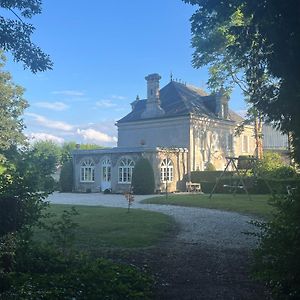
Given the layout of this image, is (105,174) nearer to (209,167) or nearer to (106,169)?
(106,169)

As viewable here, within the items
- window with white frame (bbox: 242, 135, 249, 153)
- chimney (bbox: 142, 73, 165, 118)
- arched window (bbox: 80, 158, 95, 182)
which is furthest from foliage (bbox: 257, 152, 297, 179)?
arched window (bbox: 80, 158, 95, 182)

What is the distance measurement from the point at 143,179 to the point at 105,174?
528cm

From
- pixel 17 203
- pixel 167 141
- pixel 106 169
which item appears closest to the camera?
pixel 17 203

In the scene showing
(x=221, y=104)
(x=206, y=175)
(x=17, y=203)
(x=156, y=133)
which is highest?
(x=221, y=104)

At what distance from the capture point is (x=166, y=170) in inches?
1275

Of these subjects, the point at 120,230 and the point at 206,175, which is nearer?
the point at 120,230

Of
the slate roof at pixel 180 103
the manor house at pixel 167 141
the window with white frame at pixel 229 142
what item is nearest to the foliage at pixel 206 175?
the manor house at pixel 167 141

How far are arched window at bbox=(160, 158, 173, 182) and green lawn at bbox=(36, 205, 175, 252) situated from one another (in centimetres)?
1697

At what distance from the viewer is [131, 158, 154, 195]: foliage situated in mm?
29209

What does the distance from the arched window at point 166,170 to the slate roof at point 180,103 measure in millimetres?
5502

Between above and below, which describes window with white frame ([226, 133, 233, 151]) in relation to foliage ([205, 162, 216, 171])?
above

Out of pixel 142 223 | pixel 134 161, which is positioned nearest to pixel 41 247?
pixel 142 223

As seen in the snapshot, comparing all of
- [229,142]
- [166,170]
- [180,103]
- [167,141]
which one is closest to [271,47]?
[166,170]

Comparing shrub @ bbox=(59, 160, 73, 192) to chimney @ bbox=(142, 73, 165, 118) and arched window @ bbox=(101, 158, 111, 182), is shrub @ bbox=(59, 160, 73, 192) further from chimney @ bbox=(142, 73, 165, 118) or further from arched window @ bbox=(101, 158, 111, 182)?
chimney @ bbox=(142, 73, 165, 118)
